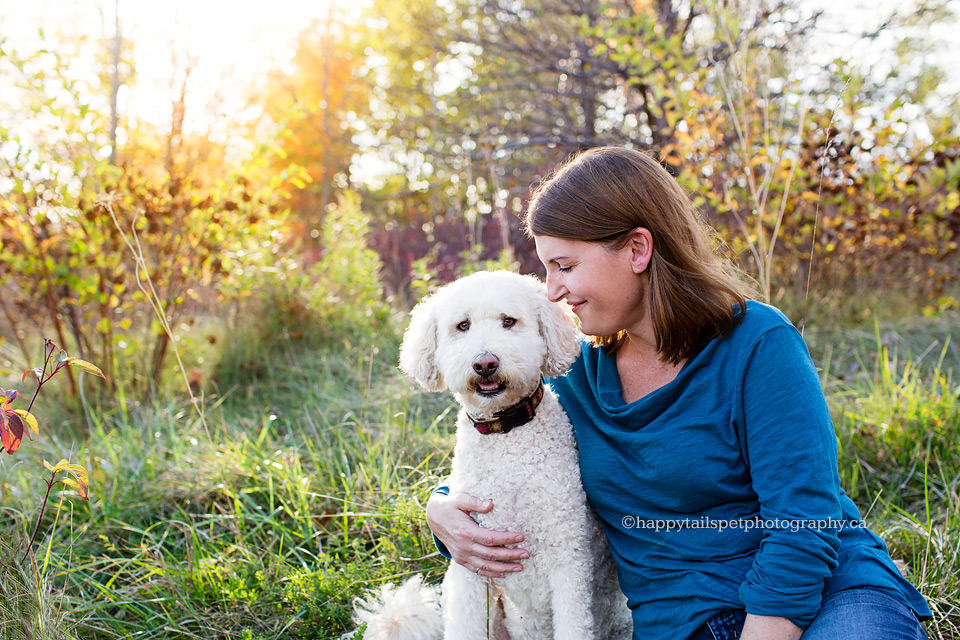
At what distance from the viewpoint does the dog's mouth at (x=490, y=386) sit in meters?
1.73

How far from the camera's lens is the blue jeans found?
138 cm

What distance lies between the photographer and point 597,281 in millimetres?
1769

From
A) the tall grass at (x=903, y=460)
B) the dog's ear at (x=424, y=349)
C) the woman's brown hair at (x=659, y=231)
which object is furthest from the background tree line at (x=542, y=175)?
the dog's ear at (x=424, y=349)

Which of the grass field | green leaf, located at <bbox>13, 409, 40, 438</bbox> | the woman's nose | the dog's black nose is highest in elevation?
the woman's nose

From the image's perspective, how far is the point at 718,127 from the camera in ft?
14.2

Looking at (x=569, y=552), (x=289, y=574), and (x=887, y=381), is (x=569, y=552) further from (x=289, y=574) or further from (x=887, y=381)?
(x=887, y=381)

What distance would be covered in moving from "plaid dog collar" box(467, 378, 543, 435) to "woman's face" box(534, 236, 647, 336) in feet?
0.88

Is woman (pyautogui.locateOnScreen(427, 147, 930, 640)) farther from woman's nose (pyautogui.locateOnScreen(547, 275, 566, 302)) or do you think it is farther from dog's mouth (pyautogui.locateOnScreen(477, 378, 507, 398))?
dog's mouth (pyautogui.locateOnScreen(477, 378, 507, 398))

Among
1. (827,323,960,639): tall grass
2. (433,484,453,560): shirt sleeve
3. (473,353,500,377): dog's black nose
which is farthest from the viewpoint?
(827,323,960,639): tall grass

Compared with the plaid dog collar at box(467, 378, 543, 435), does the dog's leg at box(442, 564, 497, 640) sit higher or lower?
lower

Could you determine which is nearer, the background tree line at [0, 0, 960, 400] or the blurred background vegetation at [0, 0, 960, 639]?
the blurred background vegetation at [0, 0, 960, 639]

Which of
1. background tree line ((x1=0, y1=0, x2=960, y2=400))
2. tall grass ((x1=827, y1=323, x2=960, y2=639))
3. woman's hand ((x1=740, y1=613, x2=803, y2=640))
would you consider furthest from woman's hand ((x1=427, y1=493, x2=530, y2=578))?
background tree line ((x1=0, y1=0, x2=960, y2=400))

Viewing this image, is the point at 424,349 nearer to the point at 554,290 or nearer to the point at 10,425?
the point at 554,290

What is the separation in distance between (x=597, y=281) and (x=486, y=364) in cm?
39
